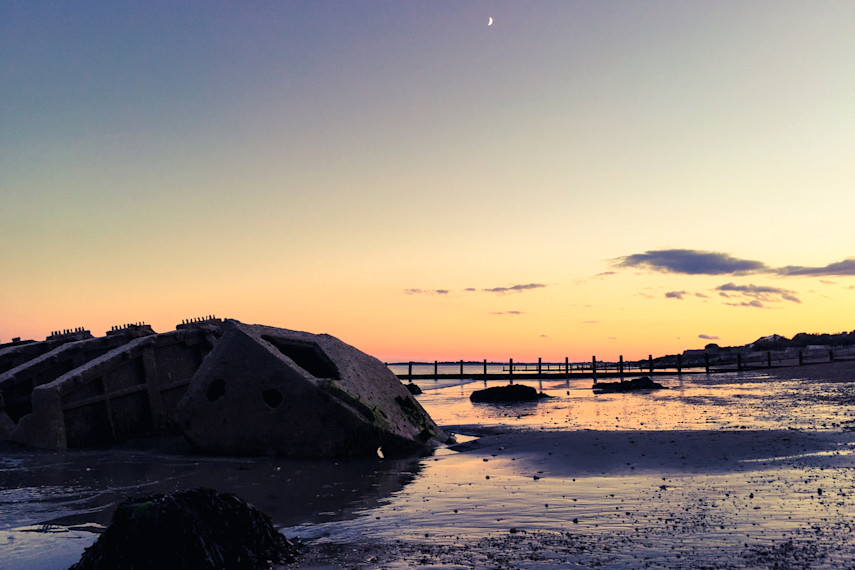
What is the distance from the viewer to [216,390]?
12.0 m

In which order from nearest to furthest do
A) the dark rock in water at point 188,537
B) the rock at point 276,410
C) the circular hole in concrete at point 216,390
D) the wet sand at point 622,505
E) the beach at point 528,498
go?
1. the dark rock in water at point 188,537
2. the wet sand at point 622,505
3. the beach at point 528,498
4. the rock at point 276,410
5. the circular hole in concrete at point 216,390

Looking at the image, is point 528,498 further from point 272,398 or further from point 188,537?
point 272,398

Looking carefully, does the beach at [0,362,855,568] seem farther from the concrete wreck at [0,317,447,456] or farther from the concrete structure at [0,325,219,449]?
the concrete structure at [0,325,219,449]

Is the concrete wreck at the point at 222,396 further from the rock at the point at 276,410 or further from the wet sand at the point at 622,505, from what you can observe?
the wet sand at the point at 622,505

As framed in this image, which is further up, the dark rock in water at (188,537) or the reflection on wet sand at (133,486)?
the dark rock in water at (188,537)

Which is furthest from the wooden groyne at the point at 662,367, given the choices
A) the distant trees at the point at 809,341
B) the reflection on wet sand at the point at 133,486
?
the reflection on wet sand at the point at 133,486

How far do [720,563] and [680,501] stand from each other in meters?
2.22

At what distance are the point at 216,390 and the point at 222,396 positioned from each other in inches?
13.6

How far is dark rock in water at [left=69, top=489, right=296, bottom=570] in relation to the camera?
493 cm

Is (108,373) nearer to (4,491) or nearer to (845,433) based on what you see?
(4,491)

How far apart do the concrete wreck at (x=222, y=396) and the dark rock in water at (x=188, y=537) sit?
573 centimetres

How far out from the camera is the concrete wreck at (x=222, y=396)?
1127 centimetres

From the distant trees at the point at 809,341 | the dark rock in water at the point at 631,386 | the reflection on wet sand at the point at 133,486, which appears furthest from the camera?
the distant trees at the point at 809,341

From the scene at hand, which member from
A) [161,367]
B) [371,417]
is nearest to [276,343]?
[371,417]
